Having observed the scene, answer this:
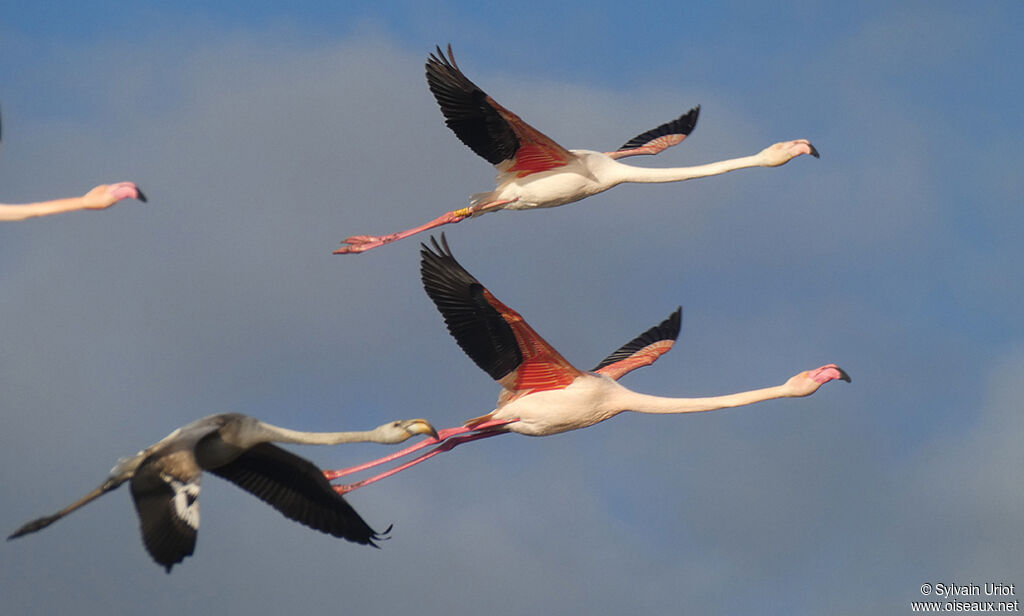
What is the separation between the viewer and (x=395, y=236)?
23.5 m

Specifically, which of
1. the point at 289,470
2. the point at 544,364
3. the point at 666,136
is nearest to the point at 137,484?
the point at 289,470

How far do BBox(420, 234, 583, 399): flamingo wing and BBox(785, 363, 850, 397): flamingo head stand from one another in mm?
2775

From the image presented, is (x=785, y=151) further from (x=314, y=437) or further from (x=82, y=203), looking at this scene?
(x=82, y=203)

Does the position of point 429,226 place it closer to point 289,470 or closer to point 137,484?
point 289,470

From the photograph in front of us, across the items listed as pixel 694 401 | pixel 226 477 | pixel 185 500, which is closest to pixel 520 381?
pixel 694 401

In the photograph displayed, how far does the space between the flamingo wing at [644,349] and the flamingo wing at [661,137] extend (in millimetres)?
3361

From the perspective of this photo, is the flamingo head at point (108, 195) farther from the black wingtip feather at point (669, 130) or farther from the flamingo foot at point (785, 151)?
the black wingtip feather at point (669, 130)

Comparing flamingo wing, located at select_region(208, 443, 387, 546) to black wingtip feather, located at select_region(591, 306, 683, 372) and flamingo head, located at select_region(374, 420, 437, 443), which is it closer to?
flamingo head, located at select_region(374, 420, 437, 443)

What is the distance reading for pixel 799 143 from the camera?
2292 cm

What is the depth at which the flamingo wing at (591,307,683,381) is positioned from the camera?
23859mm

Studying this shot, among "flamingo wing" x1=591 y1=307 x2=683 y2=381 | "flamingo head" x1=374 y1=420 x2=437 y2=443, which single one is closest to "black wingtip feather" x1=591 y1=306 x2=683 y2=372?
"flamingo wing" x1=591 y1=307 x2=683 y2=381

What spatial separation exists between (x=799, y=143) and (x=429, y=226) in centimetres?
528

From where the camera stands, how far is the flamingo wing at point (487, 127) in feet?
69.9

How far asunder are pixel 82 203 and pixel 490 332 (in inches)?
205
